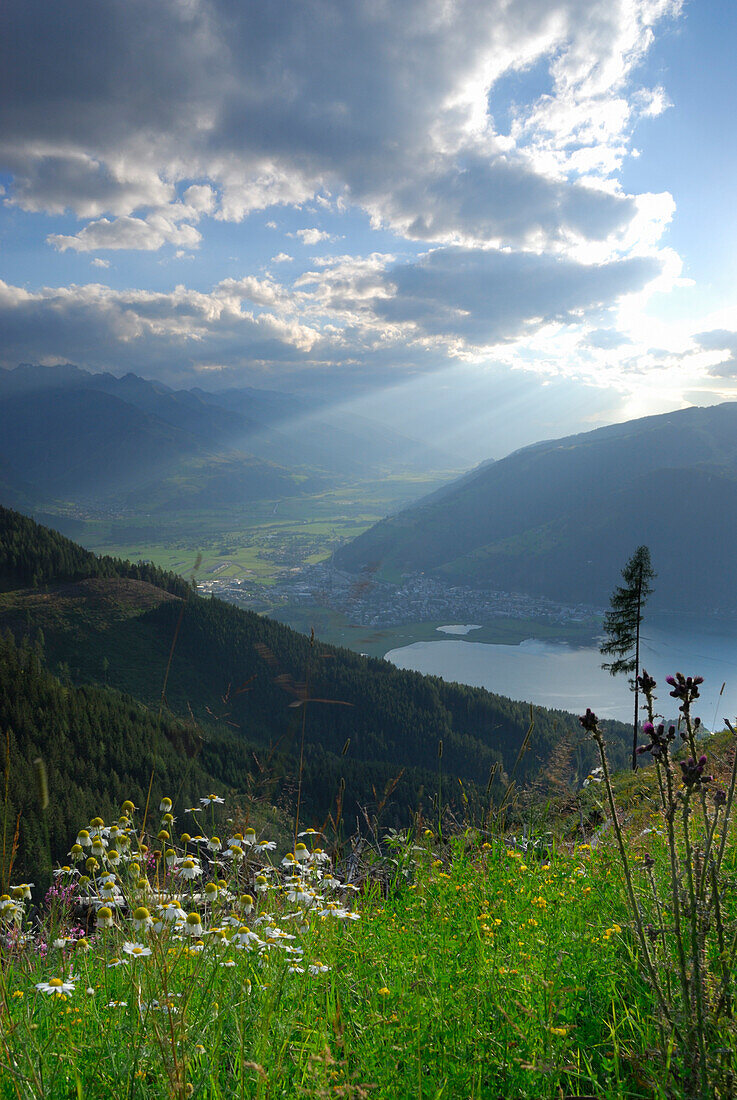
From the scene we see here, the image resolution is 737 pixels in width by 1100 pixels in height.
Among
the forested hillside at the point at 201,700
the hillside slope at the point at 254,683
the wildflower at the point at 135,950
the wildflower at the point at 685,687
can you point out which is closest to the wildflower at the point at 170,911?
the wildflower at the point at 135,950

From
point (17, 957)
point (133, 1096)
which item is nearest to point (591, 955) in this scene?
point (133, 1096)

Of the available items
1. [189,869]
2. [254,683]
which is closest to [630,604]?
[189,869]

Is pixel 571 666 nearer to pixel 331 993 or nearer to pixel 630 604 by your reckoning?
pixel 630 604

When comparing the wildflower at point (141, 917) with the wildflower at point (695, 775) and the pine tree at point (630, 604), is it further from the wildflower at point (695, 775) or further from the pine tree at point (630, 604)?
the pine tree at point (630, 604)

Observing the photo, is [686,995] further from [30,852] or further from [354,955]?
[30,852]

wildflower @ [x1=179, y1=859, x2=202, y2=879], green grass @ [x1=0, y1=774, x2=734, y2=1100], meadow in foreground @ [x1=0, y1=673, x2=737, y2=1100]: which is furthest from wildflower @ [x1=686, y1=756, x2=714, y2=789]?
wildflower @ [x1=179, y1=859, x2=202, y2=879]

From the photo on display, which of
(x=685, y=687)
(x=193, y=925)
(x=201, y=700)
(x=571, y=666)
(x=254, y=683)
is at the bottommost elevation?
(x=571, y=666)

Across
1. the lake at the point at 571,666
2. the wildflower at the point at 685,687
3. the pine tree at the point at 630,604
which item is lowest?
the lake at the point at 571,666

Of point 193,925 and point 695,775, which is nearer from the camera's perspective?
point 695,775
